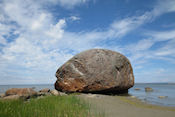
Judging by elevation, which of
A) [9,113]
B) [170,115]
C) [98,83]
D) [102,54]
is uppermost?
[102,54]

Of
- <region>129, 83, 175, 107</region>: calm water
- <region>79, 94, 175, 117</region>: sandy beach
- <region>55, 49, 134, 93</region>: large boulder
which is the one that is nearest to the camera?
<region>79, 94, 175, 117</region>: sandy beach

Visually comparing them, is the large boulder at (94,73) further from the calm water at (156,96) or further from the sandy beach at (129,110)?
the sandy beach at (129,110)

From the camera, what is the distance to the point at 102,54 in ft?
34.9

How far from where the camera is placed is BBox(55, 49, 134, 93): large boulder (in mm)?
9805

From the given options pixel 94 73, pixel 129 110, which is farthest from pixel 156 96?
pixel 129 110

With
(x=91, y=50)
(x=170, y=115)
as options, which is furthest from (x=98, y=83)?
(x=170, y=115)

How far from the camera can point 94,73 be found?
984 centimetres

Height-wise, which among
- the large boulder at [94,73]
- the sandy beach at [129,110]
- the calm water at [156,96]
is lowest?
the calm water at [156,96]

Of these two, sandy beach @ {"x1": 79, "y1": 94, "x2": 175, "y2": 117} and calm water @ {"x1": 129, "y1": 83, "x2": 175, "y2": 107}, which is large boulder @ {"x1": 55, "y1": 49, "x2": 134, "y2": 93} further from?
sandy beach @ {"x1": 79, "y1": 94, "x2": 175, "y2": 117}

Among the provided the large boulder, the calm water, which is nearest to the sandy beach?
the calm water

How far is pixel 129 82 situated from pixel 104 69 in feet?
8.85

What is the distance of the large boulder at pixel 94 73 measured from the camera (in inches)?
386

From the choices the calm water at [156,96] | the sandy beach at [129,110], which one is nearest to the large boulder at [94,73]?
the calm water at [156,96]

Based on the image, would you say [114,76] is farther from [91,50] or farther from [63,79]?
[63,79]
